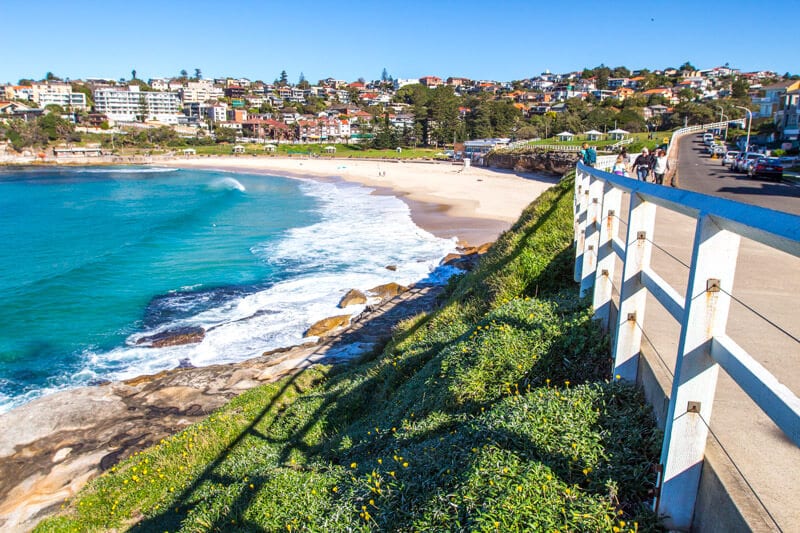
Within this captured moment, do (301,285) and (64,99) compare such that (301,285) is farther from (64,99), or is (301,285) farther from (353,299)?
(64,99)

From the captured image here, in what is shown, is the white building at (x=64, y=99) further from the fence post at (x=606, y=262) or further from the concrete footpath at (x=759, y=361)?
the concrete footpath at (x=759, y=361)

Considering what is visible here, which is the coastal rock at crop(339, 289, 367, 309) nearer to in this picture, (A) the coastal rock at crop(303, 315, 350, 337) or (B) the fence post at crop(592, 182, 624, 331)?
(A) the coastal rock at crop(303, 315, 350, 337)

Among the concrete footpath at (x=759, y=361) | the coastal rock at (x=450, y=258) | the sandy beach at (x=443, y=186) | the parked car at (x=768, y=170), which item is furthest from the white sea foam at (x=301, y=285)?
the parked car at (x=768, y=170)

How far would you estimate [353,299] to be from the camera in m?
17.4

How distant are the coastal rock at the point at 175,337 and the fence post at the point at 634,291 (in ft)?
45.3

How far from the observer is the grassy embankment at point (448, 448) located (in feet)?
9.39

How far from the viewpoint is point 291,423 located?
7066mm

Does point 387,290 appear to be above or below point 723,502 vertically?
below

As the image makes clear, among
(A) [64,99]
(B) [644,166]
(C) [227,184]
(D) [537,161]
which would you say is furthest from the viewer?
(A) [64,99]

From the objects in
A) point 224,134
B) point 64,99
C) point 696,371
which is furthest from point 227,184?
point 64,99

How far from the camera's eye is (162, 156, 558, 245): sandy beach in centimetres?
3216

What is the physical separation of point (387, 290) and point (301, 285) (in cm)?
367

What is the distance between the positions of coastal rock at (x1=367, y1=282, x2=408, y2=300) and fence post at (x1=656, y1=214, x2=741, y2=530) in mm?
15111

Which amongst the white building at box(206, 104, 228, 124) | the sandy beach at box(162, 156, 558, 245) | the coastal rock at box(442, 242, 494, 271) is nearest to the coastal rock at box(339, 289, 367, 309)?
the coastal rock at box(442, 242, 494, 271)
